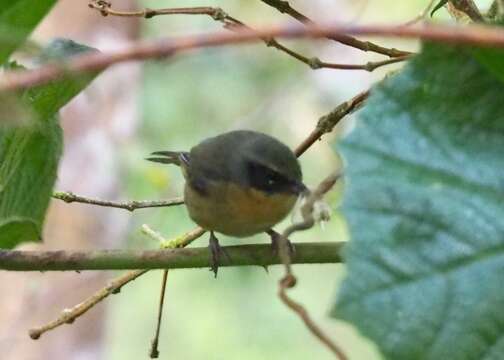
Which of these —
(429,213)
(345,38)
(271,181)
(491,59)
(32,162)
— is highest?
(491,59)

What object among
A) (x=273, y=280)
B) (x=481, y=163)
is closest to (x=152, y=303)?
(x=273, y=280)

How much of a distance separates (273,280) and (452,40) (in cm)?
448

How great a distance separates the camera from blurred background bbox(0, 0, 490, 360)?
389 cm

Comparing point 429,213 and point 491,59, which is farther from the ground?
point 491,59

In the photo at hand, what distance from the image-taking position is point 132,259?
1008 millimetres

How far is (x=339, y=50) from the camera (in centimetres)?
477

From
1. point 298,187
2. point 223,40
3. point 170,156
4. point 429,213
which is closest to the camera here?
point 223,40

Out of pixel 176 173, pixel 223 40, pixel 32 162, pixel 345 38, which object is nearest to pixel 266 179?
pixel 345 38

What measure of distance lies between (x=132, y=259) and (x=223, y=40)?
0.51 metres

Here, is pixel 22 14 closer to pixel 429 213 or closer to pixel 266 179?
pixel 429 213

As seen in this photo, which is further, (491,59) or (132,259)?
(132,259)

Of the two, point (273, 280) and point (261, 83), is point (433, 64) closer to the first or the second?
point (273, 280)

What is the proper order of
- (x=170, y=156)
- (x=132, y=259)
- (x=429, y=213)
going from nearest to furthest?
1. (x=429, y=213)
2. (x=132, y=259)
3. (x=170, y=156)

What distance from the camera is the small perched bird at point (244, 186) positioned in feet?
5.75
